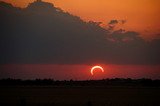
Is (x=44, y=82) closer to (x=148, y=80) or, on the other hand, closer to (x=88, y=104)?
(x=148, y=80)

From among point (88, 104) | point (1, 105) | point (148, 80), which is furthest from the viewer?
point (148, 80)

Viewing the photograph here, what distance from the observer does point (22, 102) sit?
21078 mm

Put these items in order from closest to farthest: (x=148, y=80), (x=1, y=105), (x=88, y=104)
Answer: (x=88, y=104), (x=1, y=105), (x=148, y=80)

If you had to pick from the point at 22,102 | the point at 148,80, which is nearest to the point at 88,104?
the point at 22,102

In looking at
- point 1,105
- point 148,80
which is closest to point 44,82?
point 148,80

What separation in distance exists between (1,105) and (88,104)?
25.7ft

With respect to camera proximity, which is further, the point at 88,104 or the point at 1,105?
the point at 1,105

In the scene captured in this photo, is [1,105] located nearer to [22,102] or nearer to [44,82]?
[22,102]

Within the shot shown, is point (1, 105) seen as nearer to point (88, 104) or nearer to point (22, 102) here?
point (22, 102)

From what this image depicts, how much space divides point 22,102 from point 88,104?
3.94 m

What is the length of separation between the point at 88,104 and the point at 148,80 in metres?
157

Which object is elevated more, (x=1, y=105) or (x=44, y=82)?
(x=44, y=82)

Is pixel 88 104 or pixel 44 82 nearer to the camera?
pixel 88 104

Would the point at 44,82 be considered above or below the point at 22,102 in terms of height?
above
